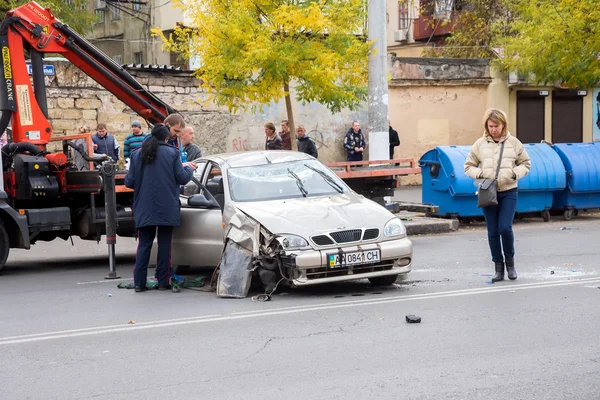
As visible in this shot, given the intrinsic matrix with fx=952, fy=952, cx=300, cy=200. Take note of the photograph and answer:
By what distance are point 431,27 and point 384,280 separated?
2962 centimetres

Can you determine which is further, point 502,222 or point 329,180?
point 329,180

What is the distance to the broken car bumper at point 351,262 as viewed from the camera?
919 centimetres

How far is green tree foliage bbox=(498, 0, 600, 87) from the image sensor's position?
2252 centimetres

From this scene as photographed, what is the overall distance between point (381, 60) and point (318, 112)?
29.5 feet

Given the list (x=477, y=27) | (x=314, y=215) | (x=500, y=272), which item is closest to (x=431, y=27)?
(x=477, y=27)

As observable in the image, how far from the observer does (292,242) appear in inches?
364

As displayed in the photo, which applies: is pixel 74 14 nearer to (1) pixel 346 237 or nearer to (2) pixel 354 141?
(2) pixel 354 141

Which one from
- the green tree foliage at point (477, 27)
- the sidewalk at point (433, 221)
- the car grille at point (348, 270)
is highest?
the green tree foliage at point (477, 27)

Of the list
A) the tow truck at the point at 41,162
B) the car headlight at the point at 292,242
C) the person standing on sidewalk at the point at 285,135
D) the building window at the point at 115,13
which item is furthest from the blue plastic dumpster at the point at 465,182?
the building window at the point at 115,13

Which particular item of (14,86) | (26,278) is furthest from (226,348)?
(14,86)

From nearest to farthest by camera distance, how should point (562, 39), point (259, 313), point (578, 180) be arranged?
point (259, 313)
point (578, 180)
point (562, 39)

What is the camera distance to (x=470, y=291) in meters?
9.63

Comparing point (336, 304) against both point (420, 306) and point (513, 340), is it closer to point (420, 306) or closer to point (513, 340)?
point (420, 306)

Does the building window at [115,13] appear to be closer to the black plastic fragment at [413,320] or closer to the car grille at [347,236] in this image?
the car grille at [347,236]
